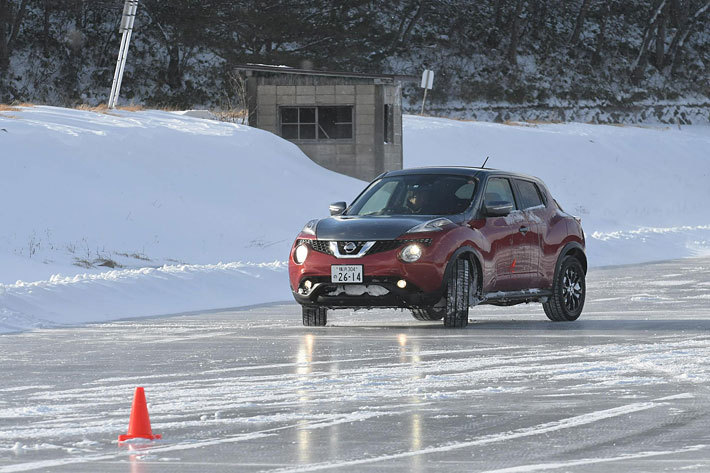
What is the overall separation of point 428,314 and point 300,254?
208 centimetres

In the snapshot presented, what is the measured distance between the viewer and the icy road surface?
23.0ft

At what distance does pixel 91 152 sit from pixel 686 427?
28670 millimetres

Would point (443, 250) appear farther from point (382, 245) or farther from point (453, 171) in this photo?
point (453, 171)

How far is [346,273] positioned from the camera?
14.3 m

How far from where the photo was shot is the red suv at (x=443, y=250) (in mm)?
14258

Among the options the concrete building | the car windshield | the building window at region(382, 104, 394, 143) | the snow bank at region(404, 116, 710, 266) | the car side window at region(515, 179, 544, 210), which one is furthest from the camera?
the snow bank at region(404, 116, 710, 266)

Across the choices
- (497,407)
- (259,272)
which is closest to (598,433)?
(497,407)

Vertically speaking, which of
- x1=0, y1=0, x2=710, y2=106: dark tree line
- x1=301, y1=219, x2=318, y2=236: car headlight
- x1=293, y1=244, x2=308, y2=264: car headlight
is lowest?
x1=293, y1=244, x2=308, y2=264: car headlight

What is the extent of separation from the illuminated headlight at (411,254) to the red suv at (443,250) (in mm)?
10

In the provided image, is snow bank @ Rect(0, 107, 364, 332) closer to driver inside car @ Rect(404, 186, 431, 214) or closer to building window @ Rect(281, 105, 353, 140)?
building window @ Rect(281, 105, 353, 140)

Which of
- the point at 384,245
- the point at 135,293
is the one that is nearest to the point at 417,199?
the point at 384,245

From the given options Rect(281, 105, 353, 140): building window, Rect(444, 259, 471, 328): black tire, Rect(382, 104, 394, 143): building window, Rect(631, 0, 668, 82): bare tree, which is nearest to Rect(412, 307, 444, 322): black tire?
Rect(444, 259, 471, 328): black tire

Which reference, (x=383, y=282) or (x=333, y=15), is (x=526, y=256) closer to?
(x=383, y=282)

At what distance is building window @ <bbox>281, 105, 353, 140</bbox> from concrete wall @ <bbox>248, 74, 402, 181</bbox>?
0.60 feet
